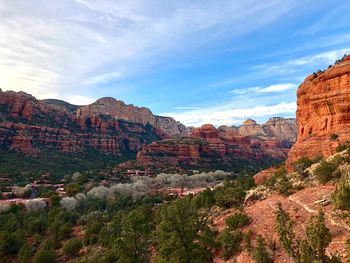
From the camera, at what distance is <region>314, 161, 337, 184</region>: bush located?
24547 mm

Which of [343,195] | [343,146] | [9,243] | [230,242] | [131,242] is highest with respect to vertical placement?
[343,146]

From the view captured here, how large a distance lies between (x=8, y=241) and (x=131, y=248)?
961 inches

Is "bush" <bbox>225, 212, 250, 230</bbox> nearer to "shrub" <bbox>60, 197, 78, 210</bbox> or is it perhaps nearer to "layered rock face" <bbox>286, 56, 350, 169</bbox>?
"layered rock face" <bbox>286, 56, 350, 169</bbox>

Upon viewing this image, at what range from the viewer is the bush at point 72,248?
3753 centimetres

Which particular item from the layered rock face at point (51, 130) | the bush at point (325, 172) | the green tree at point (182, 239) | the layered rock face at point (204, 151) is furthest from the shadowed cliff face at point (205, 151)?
the green tree at point (182, 239)

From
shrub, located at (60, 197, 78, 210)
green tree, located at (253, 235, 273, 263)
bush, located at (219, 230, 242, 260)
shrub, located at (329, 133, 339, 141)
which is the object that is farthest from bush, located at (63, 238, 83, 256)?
shrub, located at (329, 133, 339, 141)

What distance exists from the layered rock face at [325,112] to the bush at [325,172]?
32.7 ft

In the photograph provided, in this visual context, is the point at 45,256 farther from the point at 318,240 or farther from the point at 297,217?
the point at 318,240

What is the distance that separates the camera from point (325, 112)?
39.2 metres

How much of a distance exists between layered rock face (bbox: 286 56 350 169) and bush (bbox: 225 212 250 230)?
52.6ft

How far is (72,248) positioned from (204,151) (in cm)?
10376

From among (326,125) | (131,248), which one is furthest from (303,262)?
(326,125)

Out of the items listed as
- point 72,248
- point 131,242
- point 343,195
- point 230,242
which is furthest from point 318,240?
point 72,248

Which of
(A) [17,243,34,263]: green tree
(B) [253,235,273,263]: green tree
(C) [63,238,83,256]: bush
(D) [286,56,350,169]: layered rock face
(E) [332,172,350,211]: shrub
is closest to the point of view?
(E) [332,172,350,211]: shrub
